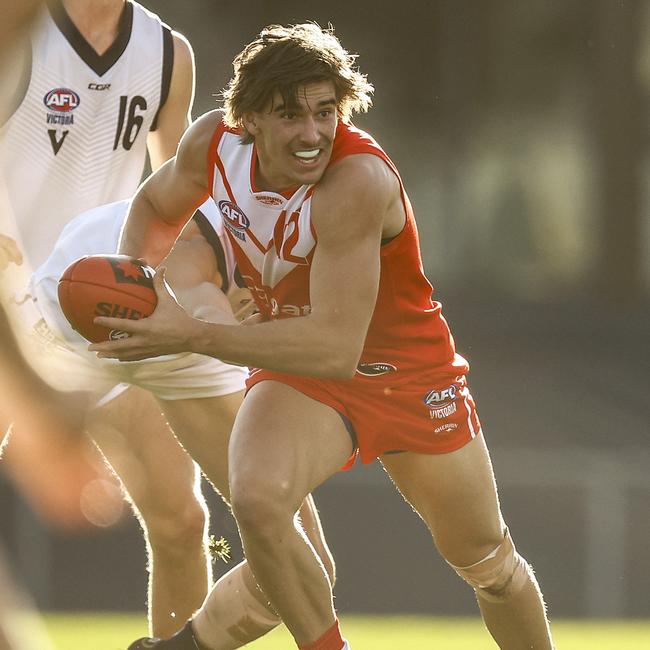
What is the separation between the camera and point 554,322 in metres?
27.8

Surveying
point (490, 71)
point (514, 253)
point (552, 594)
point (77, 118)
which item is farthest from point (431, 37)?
point (77, 118)

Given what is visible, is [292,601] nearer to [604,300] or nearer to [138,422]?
[138,422]

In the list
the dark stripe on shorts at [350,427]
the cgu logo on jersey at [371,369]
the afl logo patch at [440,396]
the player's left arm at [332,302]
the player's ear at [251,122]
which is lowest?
the dark stripe on shorts at [350,427]

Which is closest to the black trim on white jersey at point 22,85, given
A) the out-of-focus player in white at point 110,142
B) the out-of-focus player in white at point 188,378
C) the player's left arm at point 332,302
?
the out-of-focus player in white at point 110,142

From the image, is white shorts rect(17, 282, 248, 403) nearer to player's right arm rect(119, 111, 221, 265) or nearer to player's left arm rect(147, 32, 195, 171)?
player's right arm rect(119, 111, 221, 265)

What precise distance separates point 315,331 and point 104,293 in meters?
0.59

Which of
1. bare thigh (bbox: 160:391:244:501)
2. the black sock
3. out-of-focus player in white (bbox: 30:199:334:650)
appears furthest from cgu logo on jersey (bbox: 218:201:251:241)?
the black sock

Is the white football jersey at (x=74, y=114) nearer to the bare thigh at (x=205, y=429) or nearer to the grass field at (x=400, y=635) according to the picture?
the bare thigh at (x=205, y=429)

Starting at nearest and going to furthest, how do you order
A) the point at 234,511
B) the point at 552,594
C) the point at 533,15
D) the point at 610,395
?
the point at 234,511 < the point at 552,594 < the point at 610,395 < the point at 533,15

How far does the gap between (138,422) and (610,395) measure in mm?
18256

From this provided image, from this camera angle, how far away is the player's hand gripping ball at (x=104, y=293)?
14.0 feet

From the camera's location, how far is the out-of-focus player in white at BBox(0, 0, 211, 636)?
520cm

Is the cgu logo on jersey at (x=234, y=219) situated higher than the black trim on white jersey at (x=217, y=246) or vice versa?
the cgu logo on jersey at (x=234, y=219)

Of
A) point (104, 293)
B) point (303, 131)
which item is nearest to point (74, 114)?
point (104, 293)
